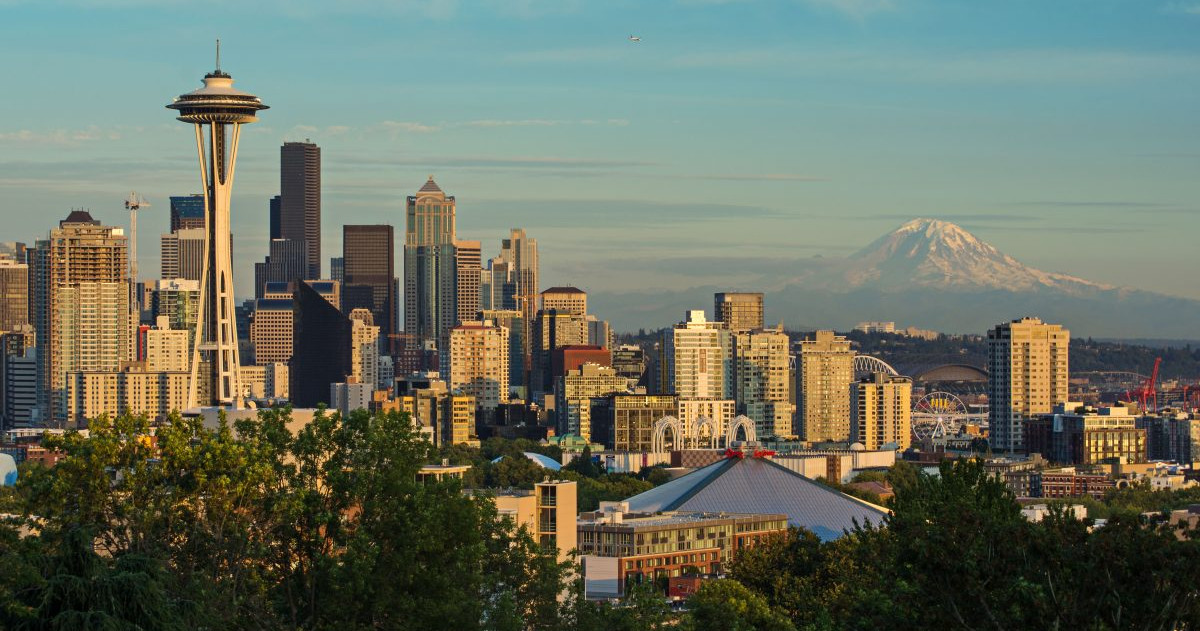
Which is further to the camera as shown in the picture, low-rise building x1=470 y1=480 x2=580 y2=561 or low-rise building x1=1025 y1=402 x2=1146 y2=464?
low-rise building x1=1025 y1=402 x2=1146 y2=464

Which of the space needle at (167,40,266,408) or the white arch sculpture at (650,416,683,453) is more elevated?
the space needle at (167,40,266,408)

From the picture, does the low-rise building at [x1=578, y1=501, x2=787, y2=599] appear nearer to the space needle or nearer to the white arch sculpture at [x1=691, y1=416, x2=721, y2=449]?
the space needle

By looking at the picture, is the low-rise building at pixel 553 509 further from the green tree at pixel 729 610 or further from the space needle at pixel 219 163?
the space needle at pixel 219 163

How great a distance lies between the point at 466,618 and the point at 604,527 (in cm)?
5696

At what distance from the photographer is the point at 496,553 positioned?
44.5m

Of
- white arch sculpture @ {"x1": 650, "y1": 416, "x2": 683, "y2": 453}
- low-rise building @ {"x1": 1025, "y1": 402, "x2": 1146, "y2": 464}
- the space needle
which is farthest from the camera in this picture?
white arch sculpture @ {"x1": 650, "y1": 416, "x2": 683, "y2": 453}

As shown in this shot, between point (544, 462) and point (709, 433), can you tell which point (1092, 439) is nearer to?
point (709, 433)

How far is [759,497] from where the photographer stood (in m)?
110

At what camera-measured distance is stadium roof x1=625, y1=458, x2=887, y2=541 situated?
10319cm

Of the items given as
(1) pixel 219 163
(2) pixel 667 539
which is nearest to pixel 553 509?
(2) pixel 667 539

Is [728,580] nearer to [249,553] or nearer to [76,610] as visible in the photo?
[249,553]

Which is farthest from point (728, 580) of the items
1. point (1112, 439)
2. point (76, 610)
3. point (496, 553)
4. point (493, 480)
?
point (1112, 439)

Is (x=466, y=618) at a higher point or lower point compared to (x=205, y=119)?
lower

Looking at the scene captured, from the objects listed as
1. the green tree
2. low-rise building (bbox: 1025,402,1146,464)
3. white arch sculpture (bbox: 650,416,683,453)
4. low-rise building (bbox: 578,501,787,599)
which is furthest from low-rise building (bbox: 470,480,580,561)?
low-rise building (bbox: 1025,402,1146,464)
